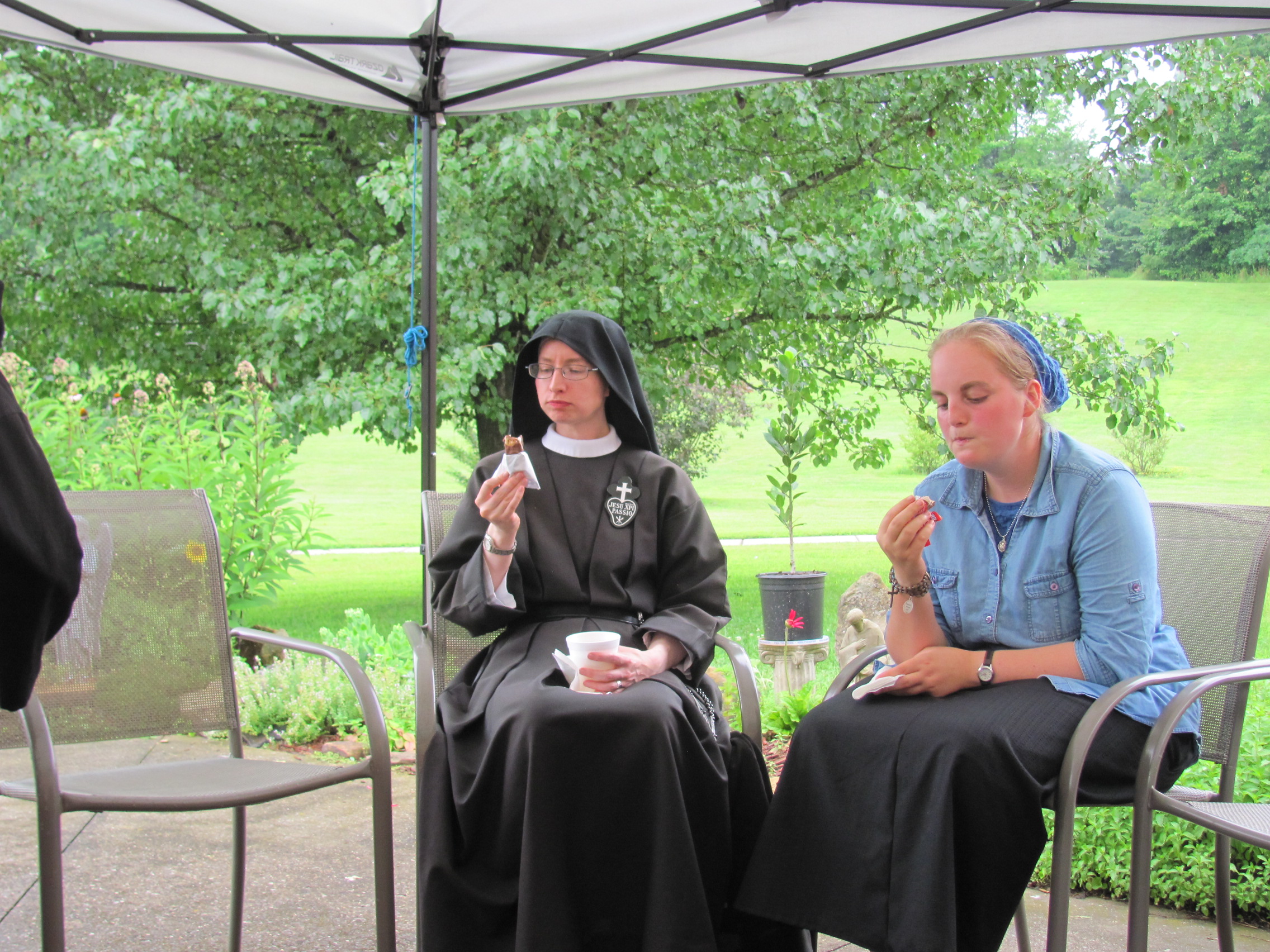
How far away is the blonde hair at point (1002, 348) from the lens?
2236 millimetres

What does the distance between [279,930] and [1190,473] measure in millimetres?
19970

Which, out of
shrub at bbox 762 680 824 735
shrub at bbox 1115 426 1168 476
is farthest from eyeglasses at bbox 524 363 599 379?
shrub at bbox 1115 426 1168 476

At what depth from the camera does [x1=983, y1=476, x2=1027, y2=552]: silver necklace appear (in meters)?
2.31

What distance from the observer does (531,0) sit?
10.8ft

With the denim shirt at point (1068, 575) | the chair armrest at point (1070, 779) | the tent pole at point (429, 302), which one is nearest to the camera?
the chair armrest at point (1070, 779)

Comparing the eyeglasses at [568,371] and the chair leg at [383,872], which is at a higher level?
the eyeglasses at [568,371]

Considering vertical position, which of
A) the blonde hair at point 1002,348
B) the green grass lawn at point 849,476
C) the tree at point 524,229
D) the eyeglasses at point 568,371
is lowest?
the green grass lawn at point 849,476

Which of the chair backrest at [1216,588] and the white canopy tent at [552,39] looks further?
the white canopy tent at [552,39]

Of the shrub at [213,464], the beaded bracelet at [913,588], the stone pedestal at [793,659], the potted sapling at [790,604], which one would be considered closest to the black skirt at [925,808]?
the beaded bracelet at [913,588]

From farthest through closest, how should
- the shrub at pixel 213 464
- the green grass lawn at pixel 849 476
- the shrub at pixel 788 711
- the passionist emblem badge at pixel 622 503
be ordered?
1. the green grass lawn at pixel 849 476
2. the shrub at pixel 213 464
3. the shrub at pixel 788 711
4. the passionist emblem badge at pixel 622 503

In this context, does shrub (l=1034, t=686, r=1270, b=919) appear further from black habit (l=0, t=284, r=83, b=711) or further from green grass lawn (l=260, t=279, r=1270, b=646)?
green grass lawn (l=260, t=279, r=1270, b=646)

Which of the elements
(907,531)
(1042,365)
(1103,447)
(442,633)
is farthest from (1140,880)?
(1103,447)

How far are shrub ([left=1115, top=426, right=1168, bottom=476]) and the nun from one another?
1576cm

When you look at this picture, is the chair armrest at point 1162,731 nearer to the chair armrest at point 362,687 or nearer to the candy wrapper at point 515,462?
the candy wrapper at point 515,462
